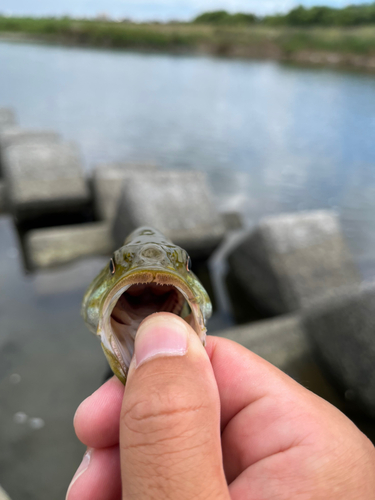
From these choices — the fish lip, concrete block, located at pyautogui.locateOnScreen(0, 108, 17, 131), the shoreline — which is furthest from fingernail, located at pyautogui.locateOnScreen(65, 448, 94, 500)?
the shoreline

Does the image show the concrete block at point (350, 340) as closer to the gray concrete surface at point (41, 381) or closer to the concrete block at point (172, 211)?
the concrete block at point (172, 211)

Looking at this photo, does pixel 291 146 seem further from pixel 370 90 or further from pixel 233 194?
pixel 370 90

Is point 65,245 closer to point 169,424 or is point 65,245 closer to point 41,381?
point 41,381

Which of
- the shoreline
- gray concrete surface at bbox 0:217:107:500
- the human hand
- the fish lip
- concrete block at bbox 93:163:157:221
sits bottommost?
gray concrete surface at bbox 0:217:107:500

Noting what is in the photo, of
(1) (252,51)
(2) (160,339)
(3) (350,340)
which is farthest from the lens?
(1) (252,51)

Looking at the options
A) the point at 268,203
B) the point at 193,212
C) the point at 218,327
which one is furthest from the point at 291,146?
the point at 218,327

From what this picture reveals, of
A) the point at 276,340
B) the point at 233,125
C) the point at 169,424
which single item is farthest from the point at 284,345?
the point at 233,125

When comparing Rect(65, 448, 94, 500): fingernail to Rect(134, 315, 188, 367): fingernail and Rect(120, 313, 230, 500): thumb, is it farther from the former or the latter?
Rect(134, 315, 188, 367): fingernail
